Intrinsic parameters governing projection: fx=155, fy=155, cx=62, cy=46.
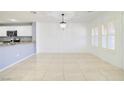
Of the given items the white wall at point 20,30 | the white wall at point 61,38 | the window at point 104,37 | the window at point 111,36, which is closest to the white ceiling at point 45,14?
the window at point 104,37

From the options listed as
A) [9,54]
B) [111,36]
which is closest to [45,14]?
[9,54]

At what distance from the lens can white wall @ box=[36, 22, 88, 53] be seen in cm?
1220

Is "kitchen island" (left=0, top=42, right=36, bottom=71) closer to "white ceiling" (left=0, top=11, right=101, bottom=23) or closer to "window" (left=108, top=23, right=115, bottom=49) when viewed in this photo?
"white ceiling" (left=0, top=11, right=101, bottom=23)

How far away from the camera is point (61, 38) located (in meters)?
12.3

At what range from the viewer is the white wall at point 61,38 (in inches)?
480

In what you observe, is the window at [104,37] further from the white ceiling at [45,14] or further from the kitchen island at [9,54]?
the kitchen island at [9,54]

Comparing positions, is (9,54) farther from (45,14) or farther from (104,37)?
(104,37)

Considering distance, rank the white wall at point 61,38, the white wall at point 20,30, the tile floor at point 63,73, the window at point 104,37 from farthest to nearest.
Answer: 1. the white wall at point 61,38
2. the white wall at point 20,30
3. the window at point 104,37
4. the tile floor at point 63,73
